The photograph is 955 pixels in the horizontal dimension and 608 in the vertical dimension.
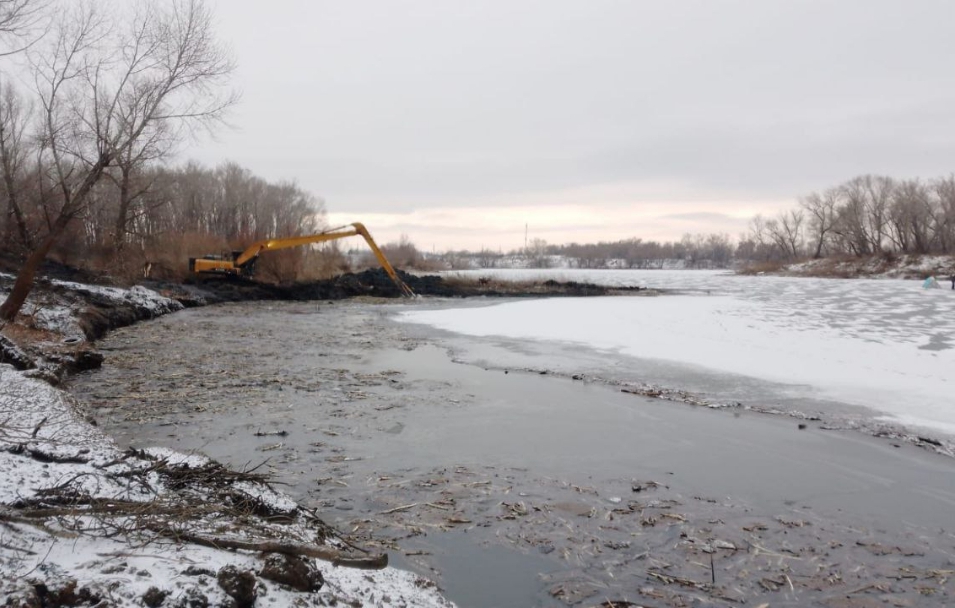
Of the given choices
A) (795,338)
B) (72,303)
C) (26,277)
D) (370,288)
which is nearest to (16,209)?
(72,303)

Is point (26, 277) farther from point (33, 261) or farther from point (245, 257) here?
point (245, 257)

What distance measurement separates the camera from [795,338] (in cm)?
1294

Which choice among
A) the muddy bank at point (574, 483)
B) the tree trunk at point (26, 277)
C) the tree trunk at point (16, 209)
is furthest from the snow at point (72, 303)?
the tree trunk at point (16, 209)

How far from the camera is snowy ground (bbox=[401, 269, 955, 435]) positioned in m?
8.22

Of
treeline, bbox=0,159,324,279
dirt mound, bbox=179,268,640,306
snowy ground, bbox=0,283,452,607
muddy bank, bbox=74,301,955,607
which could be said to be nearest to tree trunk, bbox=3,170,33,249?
treeline, bbox=0,159,324,279

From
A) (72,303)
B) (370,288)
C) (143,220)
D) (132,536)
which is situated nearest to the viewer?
(132,536)

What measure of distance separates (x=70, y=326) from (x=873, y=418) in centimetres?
1471

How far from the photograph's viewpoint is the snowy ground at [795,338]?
8.22 m

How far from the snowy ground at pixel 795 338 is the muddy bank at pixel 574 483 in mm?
2234

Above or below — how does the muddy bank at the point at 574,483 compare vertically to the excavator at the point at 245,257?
below

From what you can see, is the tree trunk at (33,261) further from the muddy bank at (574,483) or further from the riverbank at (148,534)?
the riverbank at (148,534)

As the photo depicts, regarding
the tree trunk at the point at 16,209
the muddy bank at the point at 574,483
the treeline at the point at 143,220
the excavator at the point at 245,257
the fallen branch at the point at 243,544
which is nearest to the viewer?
the fallen branch at the point at 243,544

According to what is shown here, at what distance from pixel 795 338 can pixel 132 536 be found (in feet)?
43.7

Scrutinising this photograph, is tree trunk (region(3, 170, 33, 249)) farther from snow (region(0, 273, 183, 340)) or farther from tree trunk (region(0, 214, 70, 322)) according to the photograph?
tree trunk (region(0, 214, 70, 322))
